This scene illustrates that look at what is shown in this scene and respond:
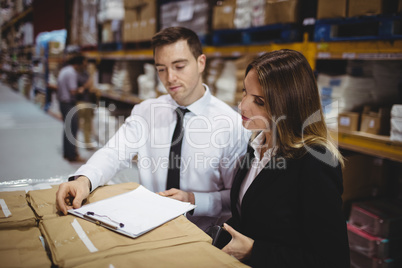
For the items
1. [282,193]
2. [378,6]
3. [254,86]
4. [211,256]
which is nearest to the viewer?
[211,256]

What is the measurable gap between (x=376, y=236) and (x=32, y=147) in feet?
17.7

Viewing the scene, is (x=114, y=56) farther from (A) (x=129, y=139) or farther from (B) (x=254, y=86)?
(B) (x=254, y=86)

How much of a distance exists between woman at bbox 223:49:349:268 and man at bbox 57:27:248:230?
0.54 m

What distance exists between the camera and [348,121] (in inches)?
88.8

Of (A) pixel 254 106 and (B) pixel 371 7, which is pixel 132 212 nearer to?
(A) pixel 254 106

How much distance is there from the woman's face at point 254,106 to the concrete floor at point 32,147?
1131mm

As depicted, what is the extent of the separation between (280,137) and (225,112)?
78cm

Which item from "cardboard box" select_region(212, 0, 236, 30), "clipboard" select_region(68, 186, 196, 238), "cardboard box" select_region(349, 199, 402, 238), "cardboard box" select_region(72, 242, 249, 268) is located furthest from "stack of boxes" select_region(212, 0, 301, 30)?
"cardboard box" select_region(72, 242, 249, 268)

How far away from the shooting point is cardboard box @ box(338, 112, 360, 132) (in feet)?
7.32

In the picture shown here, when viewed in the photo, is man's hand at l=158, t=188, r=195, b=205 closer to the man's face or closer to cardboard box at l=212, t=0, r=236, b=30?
the man's face

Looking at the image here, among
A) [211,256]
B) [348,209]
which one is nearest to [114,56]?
[348,209]

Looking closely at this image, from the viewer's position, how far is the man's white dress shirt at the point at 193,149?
1.79m

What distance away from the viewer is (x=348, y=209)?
2582mm

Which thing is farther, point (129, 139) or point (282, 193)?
point (129, 139)
